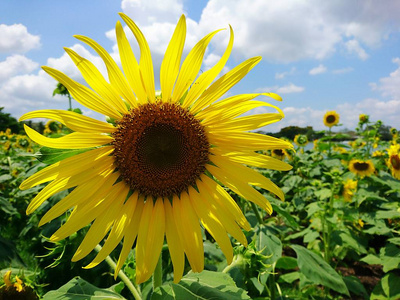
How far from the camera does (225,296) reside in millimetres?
1444

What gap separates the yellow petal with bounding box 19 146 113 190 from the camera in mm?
1408

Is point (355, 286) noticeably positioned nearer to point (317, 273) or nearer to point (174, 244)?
point (317, 273)

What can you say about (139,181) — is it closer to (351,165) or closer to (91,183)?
(91,183)

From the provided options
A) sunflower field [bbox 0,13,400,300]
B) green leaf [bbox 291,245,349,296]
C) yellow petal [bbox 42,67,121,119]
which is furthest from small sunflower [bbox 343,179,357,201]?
yellow petal [bbox 42,67,121,119]

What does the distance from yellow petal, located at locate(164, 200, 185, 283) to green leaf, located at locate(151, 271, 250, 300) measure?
8 centimetres

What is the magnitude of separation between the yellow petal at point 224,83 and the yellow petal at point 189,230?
0.52 metres

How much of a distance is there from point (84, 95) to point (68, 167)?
349mm

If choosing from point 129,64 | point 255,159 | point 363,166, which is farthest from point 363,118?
point 129,64

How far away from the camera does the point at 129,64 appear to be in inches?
58.9

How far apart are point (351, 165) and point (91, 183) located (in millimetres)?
5982

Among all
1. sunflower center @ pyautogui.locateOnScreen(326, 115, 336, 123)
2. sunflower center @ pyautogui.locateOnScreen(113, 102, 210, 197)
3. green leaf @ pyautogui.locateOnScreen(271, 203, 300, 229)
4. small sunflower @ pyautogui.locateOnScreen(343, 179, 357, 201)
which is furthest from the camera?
sunflower center @ pyautogui.locateOnScreen(326, 115, 336, 123)

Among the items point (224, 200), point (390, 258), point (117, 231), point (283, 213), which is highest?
point (224, 200)

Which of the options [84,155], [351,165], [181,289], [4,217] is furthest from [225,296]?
[351,165]

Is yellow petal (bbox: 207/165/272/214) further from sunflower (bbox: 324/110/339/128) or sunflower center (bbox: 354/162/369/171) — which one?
sunflower (bbox: 324/110/339/128)
